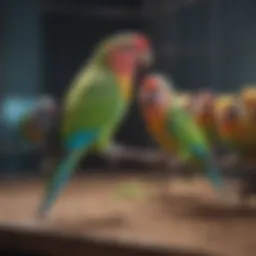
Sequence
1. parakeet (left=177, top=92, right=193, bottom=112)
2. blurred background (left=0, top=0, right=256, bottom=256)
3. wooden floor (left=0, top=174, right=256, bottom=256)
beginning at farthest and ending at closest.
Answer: parakeet (left=177, top=92, right=193, bottom=112)
blurred background (left=0, top=0, right=256, bottom=256)
wooden floor (left=0, top=174, right=256, bottom=256)

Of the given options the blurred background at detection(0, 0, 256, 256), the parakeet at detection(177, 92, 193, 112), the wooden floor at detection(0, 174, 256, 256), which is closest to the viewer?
the wooden floor at detection(0, 174, 256, 256)

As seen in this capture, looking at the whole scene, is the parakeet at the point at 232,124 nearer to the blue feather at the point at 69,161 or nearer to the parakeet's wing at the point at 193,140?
the parakeet's wing at the point at 193,140

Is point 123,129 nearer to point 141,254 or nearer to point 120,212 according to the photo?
point 120,212

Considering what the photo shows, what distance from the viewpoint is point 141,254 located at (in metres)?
0.65

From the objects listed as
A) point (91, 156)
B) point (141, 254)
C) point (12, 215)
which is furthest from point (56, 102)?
point (141, 254)

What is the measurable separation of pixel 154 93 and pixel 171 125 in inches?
2.2

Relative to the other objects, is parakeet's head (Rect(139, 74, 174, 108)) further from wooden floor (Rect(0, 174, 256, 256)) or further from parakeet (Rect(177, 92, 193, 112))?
wooden floor (Rect(0, 174, 256, 256))

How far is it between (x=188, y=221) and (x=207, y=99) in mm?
225

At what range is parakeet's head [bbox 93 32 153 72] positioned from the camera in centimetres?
86

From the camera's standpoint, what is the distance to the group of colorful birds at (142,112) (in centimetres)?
82

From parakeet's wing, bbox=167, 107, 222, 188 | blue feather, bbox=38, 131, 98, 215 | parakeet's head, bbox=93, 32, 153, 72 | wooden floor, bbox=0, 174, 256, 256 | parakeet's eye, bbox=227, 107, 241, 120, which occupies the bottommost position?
wooden floor, bbox=0, 174, 256, 256

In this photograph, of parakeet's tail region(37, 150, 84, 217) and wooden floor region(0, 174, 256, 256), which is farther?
parakeet's tail region(37, 150, 84, 217)

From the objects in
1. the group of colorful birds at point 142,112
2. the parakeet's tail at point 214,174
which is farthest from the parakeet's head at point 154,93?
the parakeet's tail at point 214,174

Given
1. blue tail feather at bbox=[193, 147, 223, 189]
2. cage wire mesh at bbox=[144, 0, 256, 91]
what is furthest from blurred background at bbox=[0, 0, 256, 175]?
blue tail feather at bbox=[193, 147, 223, 189]
